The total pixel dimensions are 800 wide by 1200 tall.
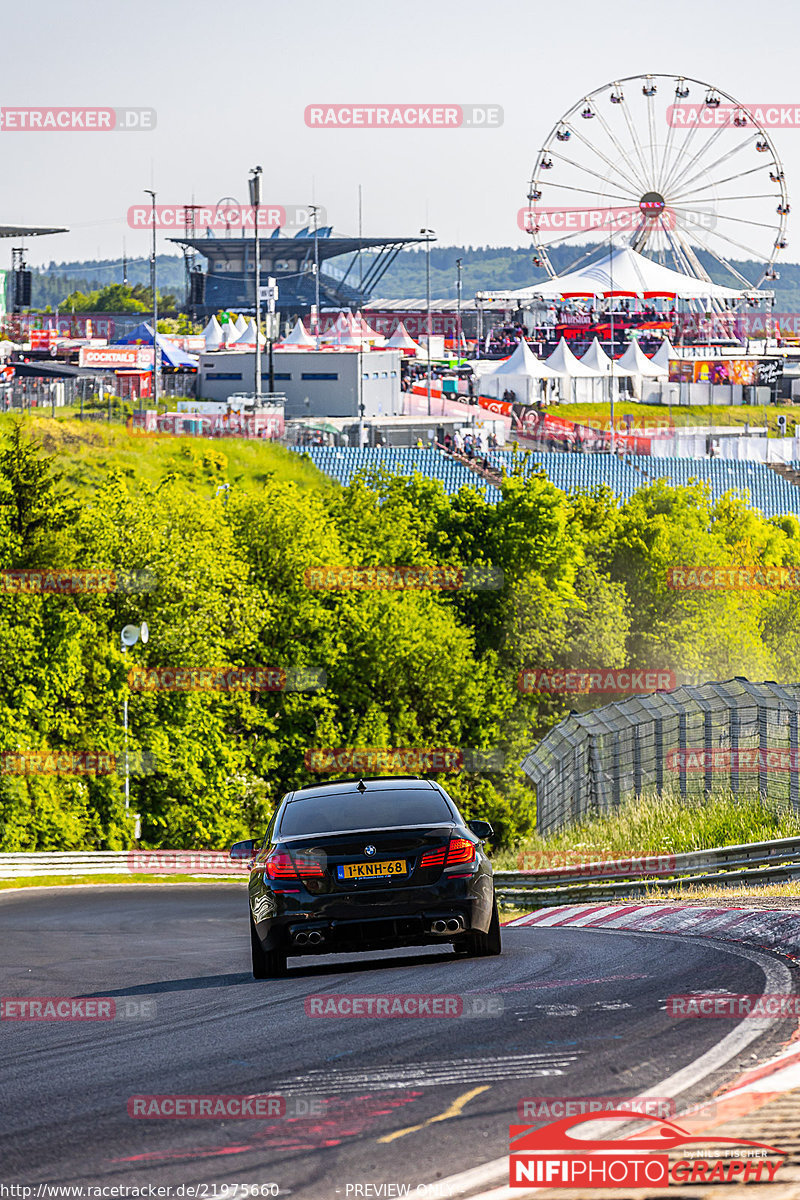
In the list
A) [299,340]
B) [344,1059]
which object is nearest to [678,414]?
[299,340]

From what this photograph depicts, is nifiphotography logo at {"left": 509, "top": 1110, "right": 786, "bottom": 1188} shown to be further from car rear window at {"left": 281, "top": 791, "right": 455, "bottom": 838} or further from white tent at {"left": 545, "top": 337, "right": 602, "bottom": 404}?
white tent at {"left": 545, "top": 337, "right": 602, "bottom": 404}

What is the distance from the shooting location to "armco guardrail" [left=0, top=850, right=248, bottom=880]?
31.8m

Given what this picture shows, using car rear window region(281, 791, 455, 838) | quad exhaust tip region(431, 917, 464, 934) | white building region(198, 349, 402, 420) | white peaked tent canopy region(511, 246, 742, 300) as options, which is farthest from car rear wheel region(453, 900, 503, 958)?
white peaked tent canopy region(511, 246, 742, 300)

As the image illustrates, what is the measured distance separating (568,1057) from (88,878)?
90.0 feet

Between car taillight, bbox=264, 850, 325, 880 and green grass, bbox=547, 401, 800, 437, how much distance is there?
92.5 metres

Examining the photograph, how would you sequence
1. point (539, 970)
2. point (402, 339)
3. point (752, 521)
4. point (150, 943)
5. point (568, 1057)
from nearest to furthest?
point (568, 1057) < point (539, 970) < point (150, 943) < point (752, 521) < point (402, 339)

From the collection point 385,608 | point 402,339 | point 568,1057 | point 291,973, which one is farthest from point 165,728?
point 402,339

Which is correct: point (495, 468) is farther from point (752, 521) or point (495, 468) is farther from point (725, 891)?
point (725, 891)

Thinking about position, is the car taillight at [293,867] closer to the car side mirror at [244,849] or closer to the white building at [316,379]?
the car side mirror at [244,849]

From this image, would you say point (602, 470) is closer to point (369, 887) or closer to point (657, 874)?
point (657, 874)

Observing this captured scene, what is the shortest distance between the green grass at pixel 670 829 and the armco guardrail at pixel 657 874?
594mm

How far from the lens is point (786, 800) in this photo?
1830cm

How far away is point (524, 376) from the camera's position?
103938 mm

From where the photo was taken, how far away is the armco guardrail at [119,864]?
31.8 meters
